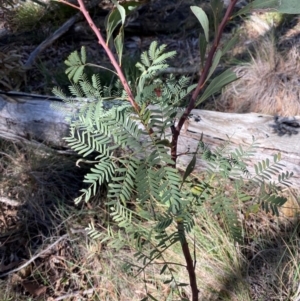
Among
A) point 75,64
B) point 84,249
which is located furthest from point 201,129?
point 75,64

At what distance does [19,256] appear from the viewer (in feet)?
8.62

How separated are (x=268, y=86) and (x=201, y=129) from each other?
4.13 ft

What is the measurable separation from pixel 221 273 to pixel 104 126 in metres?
1.27

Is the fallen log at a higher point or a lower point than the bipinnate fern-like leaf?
lower

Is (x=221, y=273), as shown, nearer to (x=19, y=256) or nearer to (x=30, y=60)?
(x=19, y=256)

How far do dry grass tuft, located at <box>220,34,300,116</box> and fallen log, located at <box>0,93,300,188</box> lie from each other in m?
0.87

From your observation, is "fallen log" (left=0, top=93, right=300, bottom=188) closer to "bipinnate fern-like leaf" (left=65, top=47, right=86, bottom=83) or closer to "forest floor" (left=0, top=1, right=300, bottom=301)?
"forest floor" (left=0, top=1, right=300, bottom=301)

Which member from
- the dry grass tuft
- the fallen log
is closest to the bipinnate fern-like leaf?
the fallen log

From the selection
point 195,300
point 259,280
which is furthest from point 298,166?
point 195,300

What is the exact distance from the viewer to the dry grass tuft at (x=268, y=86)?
3.49m

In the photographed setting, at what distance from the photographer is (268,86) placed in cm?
361

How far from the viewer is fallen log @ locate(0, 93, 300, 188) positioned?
249 cm

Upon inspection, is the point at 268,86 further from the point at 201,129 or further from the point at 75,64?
the point at 75,64

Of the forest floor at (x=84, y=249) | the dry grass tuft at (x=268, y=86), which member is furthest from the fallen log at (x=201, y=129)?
the dry grass tuft at (x=268, y=86)
